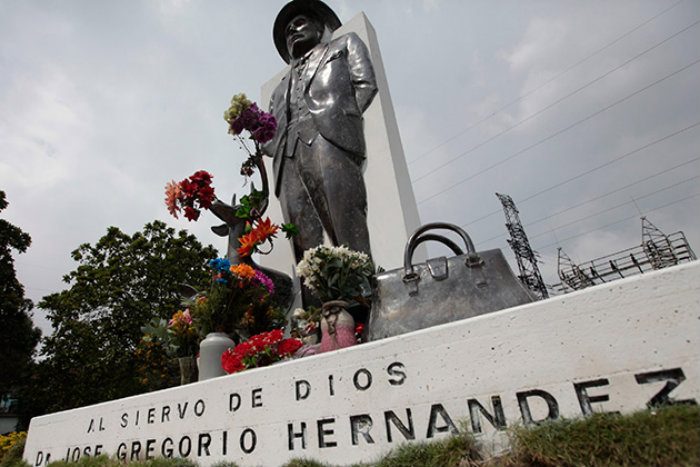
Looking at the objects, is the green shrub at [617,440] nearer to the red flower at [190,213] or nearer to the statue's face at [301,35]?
the red flower at [190,213]

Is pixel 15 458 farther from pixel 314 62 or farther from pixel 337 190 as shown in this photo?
pixel 314 62

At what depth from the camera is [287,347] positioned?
3.54 metres

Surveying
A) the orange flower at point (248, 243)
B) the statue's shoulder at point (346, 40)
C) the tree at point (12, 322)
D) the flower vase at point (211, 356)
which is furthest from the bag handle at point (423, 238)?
the tree at point (12, 322)

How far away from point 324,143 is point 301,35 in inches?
90.1

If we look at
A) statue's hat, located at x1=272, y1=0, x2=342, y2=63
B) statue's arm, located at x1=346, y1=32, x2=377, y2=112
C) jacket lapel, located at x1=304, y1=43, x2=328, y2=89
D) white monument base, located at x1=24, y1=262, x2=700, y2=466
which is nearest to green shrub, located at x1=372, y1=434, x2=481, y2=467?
white monument base, located at x1=24, y1=262, x2=700, y2=466

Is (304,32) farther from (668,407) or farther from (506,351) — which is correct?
(668,407)

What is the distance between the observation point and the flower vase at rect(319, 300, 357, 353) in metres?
3.16

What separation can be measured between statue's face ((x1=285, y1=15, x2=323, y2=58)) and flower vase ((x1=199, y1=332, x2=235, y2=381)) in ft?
15.9

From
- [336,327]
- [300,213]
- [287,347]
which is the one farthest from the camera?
[300,213]

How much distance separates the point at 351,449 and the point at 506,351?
0.94m

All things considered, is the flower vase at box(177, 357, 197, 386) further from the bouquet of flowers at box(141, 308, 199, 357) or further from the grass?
the grass

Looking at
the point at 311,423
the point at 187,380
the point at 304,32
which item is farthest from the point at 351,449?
the point at 304,32

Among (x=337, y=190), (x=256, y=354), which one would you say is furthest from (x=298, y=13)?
(x=256, y=354)

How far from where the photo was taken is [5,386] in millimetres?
15828
